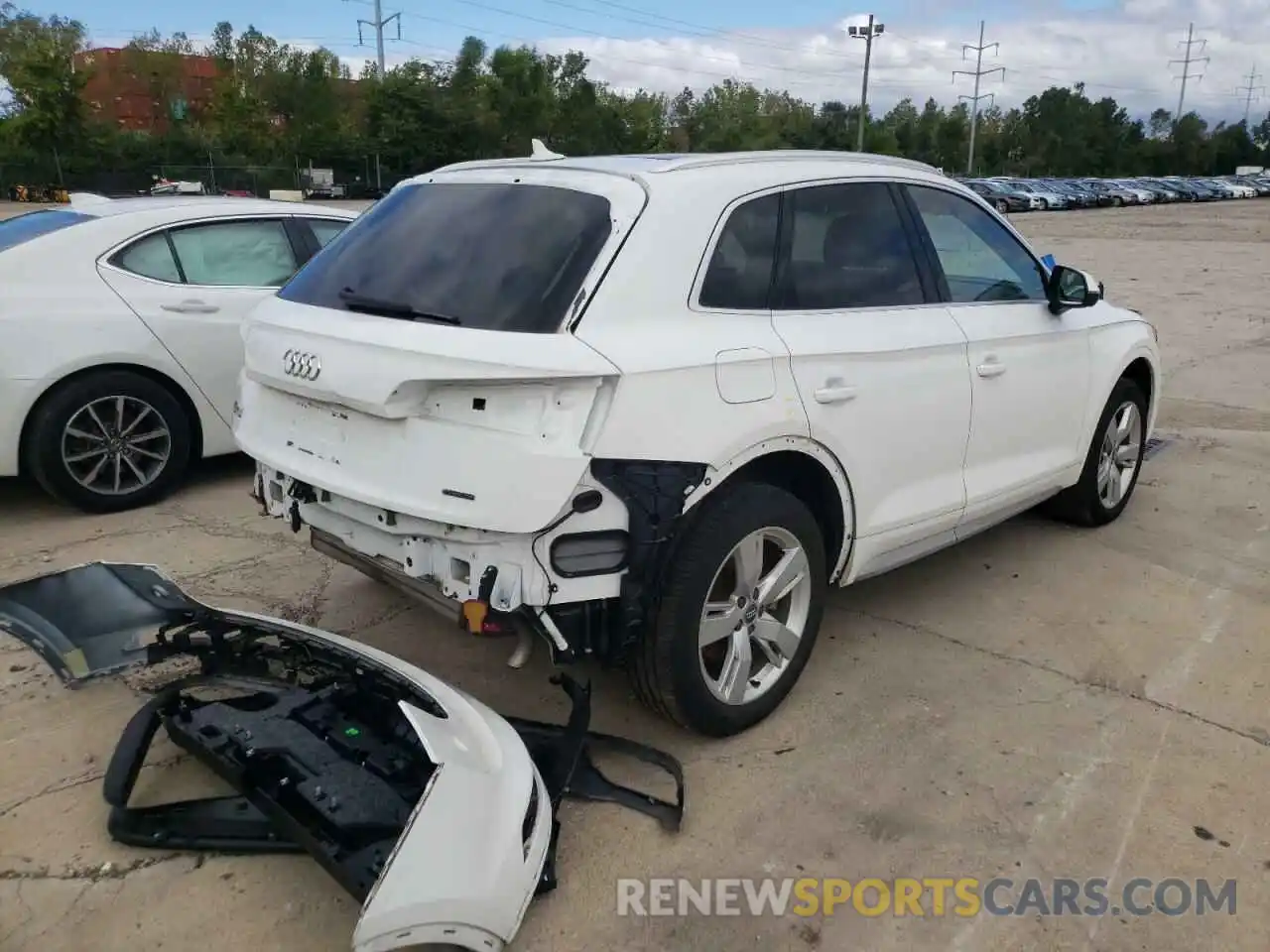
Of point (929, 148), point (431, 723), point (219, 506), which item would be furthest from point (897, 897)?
point (929, 148)

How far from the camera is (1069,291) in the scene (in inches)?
176

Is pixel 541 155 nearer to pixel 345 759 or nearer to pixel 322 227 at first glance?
pixel 345 759

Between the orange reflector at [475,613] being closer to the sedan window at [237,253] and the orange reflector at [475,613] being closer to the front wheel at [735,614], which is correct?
the front wheel at [735,614]

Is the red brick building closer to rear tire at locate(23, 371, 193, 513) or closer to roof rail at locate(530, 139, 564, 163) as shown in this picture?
rear tire at locate(23, 371, 193, 513)

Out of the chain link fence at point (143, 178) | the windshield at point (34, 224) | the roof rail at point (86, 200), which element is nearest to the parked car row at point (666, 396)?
the windshield at point (34, 224)

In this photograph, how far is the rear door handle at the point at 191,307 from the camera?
5414 mm

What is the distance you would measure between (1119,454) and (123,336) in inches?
203

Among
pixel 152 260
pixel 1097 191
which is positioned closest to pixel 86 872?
pixel 152 260

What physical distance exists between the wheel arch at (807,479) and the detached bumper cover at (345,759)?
0.81 m

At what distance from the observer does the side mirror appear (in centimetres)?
440

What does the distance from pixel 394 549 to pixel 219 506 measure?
2941mm

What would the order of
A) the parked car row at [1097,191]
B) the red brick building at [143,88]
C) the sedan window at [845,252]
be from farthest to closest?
1. the red brick building at [143,88]
2. the parked car row at [1097,191]
3. the sedan window at [845,252]

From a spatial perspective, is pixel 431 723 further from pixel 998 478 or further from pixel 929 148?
pixel 929 148

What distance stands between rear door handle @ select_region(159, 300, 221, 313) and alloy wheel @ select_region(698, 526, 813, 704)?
145 inches
